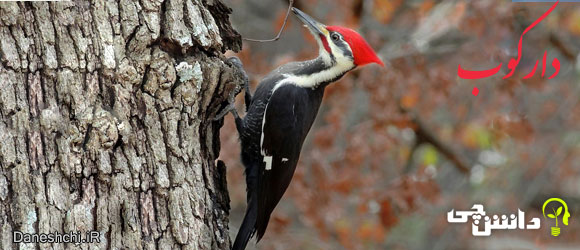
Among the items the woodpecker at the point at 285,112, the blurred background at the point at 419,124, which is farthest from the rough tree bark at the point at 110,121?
the blurred background at the point at 419,124

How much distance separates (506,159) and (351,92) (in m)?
2.30

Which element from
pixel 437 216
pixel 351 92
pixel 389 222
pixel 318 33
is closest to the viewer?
pixel 318 33

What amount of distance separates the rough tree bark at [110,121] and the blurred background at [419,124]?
5.91 feet

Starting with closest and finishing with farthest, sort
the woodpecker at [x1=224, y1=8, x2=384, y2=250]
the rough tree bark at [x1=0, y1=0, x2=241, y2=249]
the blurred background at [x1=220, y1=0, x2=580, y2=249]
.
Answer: the rough tree bark at [x1=0, y1=0, x2=241, y2=249] → the woodpecker at [x1=224, y1=8, x2=384, y2=250] → the blurred background at [x1=220, y1=0, x2=580, y2=249]

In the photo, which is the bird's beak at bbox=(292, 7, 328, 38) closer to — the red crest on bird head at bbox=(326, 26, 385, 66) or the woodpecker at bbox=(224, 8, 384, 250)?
the woodpecker at bbox=(224, 8, 384, 250)

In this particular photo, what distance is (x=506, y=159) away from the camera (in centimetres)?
709

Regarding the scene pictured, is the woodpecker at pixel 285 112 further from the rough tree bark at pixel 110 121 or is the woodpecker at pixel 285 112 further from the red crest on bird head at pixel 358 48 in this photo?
the rough tree bark at pixel 110 121

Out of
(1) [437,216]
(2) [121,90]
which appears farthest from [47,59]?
(1) [437,216]

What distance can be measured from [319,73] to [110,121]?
3.87 feet

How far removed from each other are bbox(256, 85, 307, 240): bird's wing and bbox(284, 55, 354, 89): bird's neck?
7 cm

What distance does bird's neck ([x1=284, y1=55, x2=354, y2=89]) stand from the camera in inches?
123

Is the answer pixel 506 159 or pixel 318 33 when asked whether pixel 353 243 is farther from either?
pixel 318 33

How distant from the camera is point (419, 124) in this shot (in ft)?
18.0

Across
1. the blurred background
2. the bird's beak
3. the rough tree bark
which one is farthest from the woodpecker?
the blurred background
